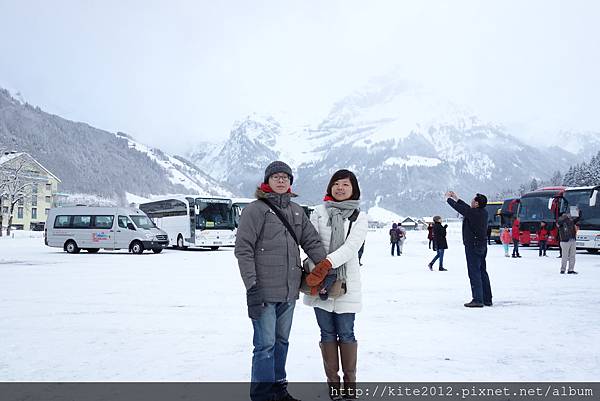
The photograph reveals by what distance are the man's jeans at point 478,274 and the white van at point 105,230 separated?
19.8 metres

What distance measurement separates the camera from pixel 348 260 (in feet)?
14.3

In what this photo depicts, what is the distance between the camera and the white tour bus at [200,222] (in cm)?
2928

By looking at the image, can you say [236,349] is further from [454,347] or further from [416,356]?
[454,347]

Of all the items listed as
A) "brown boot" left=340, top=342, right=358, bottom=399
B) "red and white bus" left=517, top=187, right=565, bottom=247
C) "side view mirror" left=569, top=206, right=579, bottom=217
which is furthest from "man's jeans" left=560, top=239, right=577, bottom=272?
"red and white bus" left=517, top=187, right=565, bottom=247

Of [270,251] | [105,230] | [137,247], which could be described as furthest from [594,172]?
[270,251]

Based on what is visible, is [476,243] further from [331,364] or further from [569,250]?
[569,250]

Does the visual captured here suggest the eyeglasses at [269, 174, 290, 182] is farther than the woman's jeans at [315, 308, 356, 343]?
No

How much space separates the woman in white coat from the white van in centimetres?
2293

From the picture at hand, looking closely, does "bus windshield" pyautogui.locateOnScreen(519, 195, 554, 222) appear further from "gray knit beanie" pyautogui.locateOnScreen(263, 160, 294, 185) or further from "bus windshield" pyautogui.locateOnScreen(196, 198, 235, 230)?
"gray knit beanie" pyautogui.locateOnScreen(263, 160, 294, 185)

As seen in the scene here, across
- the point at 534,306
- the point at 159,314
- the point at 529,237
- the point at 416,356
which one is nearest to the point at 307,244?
the point at 416,356

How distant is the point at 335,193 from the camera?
4.48 metres

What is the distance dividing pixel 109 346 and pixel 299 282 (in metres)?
3.05

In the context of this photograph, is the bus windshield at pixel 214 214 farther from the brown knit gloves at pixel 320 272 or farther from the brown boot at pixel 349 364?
the brown knit gloves at pixel 320 272

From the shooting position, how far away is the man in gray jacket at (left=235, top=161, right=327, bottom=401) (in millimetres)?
4117
